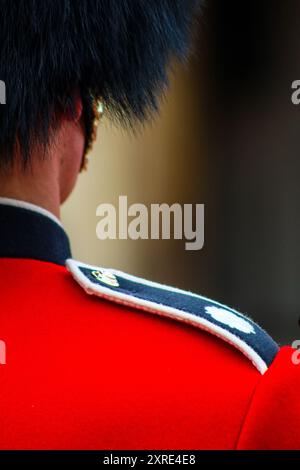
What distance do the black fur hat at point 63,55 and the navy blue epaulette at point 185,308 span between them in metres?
0.17

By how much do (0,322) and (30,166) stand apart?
201 millimetres

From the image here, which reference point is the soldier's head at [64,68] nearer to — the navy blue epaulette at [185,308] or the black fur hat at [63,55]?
the black fur hat at [63,55]

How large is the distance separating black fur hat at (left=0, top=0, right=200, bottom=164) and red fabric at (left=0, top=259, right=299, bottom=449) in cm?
24

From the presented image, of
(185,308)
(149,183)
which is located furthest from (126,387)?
(149,183)

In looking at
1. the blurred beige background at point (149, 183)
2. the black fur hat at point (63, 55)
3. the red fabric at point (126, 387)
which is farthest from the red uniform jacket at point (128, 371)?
the blurred beige background at point (149, 183)

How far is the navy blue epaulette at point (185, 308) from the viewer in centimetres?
98

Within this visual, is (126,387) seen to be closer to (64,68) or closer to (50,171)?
(50,171)

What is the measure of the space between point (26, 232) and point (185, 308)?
0.21 meters

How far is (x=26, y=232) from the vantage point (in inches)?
41.3

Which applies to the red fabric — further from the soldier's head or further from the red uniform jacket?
the soldier's head

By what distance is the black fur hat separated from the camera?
1062 millimetres

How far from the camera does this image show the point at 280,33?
14.6 ft
